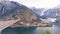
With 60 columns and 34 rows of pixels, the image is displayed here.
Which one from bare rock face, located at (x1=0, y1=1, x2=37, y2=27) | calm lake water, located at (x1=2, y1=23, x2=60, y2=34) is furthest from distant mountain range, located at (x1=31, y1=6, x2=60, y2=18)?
calm lake water, located at (x1=2, y1=23, x2=60, y2=34)

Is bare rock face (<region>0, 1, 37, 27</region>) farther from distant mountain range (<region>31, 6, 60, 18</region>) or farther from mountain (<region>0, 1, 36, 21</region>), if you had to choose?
distant mountain range (<region>31, 6, 60, 18</region>)

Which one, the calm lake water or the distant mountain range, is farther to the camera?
the distant mountain range

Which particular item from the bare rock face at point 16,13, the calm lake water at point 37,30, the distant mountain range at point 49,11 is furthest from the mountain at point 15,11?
the calm lake water at point 37,30

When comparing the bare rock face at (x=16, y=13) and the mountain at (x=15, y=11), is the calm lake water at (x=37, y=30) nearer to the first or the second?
the bare rock face at (x=16, y=13)

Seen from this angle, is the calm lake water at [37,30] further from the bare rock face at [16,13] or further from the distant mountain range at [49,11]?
the distant mountain range at [49,11]

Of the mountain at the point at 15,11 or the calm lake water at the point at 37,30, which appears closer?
the calm lake water at the point at 37,30

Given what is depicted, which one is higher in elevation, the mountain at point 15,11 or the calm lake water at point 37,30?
the mountain at point 15,11

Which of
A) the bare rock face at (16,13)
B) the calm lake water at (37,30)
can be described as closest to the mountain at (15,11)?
the bare rock face at (16,13)

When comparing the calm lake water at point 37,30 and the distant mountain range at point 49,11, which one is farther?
the distant mountain range at point 49,11

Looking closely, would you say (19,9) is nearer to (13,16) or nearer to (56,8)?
(13,16)

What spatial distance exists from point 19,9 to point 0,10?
718 mm

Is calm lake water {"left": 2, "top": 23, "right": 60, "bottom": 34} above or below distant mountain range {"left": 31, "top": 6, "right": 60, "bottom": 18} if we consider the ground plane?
below

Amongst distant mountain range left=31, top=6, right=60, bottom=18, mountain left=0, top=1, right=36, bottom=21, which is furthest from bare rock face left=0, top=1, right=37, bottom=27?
distant mountain range left=31, top=6, right=60, bottom=18

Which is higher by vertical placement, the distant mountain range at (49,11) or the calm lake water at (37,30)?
the distant mountain range at (49,11)
